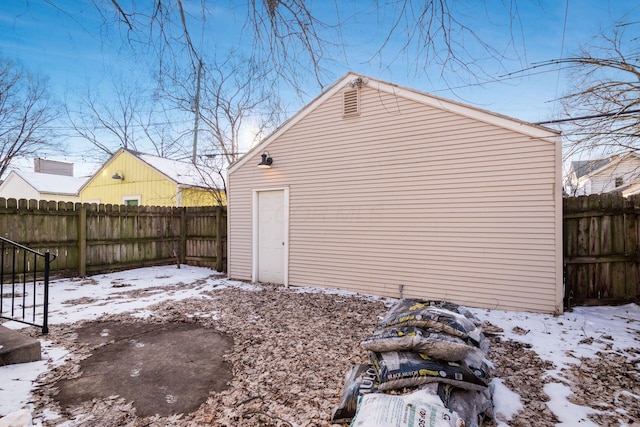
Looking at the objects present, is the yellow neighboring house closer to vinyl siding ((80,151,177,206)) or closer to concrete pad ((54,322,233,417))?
vinyl siding ((80,151,177,206))

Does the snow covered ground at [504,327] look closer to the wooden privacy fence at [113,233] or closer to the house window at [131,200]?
the wooden privacy fence at [113,233]

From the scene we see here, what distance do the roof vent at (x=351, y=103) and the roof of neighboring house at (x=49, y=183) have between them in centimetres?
1588

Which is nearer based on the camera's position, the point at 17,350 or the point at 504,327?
the point at 17,350

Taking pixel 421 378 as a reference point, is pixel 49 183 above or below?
above

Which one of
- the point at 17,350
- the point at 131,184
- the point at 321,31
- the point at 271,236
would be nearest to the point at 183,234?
the point at 271,236

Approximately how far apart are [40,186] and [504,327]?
2106 centimetres

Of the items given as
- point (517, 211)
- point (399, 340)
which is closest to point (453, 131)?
point (517, 211)

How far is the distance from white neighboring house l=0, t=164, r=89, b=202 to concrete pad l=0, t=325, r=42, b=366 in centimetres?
1569

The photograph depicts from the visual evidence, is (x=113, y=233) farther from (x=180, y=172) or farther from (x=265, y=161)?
(x=180, y=172)

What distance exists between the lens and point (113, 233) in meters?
8.59

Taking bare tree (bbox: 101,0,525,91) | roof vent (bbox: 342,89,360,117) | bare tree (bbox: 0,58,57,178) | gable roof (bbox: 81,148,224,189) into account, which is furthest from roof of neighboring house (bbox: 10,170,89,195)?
bare tree (bbox: 101,0,525,91)

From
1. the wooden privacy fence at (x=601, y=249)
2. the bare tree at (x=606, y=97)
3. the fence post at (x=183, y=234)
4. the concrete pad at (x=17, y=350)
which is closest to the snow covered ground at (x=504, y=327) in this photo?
the concrete pad at (x=17, y=350)

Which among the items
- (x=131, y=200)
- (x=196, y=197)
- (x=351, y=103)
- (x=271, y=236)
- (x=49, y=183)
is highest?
(x=351, y=103)

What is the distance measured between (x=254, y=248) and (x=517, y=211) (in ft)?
18.5
